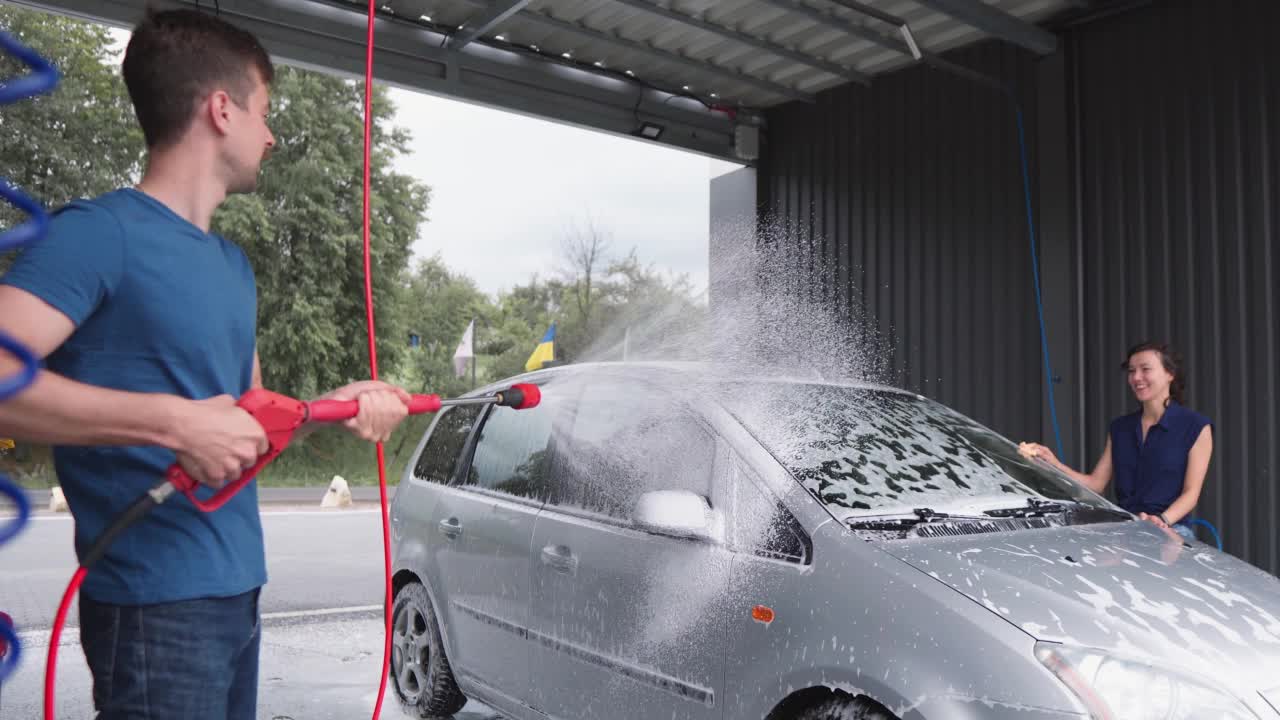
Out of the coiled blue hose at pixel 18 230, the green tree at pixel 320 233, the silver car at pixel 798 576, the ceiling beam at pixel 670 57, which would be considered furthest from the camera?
the green tree at pixel 320 233

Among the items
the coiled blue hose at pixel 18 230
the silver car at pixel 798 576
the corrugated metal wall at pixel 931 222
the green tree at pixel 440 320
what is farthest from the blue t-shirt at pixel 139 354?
the green tree at pixel 440 320

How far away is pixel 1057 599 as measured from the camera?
2.44 m

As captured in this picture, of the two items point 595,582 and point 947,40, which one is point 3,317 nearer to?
point 595,582

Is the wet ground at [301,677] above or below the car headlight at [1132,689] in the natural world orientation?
below

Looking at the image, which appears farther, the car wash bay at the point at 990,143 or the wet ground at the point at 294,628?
the car wash bay at the point at 990,143

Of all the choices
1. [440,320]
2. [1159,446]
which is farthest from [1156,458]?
[440,320]

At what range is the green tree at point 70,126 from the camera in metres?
25.6

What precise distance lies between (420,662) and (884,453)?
246 cm

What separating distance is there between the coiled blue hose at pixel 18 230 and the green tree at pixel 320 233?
2959 centimetres

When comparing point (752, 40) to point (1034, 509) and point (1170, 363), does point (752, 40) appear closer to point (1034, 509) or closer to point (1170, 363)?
point (1170, 363)

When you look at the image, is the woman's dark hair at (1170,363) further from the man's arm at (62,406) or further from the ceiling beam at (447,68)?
the ceiling beam at (447,68)

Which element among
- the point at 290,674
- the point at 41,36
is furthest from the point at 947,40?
the point at 41,36

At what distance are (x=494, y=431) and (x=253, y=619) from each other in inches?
102

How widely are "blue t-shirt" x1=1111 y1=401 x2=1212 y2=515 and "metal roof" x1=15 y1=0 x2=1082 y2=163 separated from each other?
9.36ft
